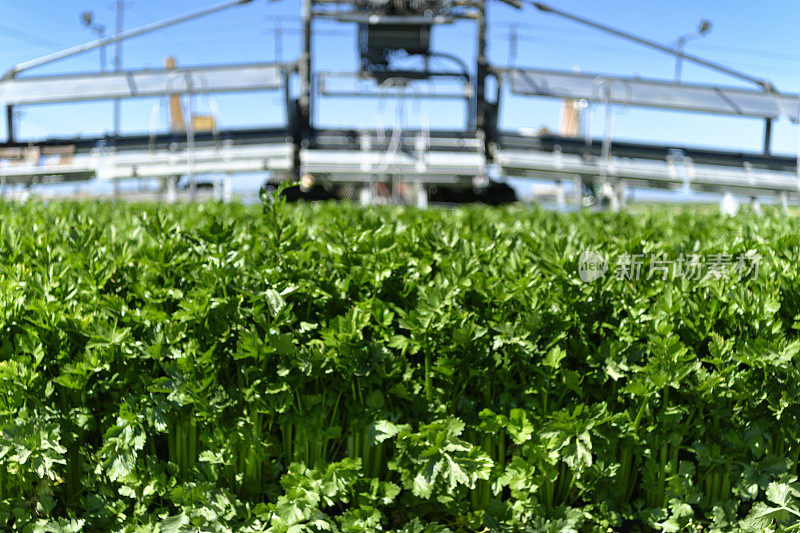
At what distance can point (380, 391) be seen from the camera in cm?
228

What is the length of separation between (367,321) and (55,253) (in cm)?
152

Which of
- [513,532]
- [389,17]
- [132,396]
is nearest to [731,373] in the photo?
[513,532]

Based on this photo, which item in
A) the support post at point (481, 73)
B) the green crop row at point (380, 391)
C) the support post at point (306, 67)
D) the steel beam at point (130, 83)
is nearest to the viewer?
the green crop row at point (380, 391)

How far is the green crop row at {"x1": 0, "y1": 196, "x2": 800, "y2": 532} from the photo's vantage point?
7.22 feet

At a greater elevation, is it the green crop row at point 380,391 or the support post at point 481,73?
the support post at point 481,73

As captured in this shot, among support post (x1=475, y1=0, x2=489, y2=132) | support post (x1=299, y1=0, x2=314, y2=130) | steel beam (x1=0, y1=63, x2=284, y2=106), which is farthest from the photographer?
support post (x1=475, y1=0, x2=489, y2=132)

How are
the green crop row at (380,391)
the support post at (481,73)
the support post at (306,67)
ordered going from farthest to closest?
the support post at (481,73), the support post at (306,67), the green crop row at (380,391)

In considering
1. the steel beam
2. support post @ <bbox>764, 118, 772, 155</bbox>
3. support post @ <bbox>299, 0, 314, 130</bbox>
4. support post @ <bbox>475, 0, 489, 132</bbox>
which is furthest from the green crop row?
support post @ <bbox>764, 118, 772, 155</bbox>

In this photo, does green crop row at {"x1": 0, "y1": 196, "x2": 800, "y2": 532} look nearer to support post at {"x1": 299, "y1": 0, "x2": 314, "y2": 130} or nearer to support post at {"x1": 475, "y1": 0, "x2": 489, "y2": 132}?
support post at {"x1": 299, "y1": 0, "x2": 314, "y2": 130}

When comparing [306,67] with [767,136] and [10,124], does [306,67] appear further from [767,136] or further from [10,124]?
[767,136]

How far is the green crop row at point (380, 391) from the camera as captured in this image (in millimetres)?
2201

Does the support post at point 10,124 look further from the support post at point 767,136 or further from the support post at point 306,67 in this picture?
the support post at point 767,136

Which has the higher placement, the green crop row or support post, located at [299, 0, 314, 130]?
support post, located at [299, 0, 314, 130]

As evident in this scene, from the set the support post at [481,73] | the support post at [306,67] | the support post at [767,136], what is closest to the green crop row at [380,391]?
the support post at [306,67]
